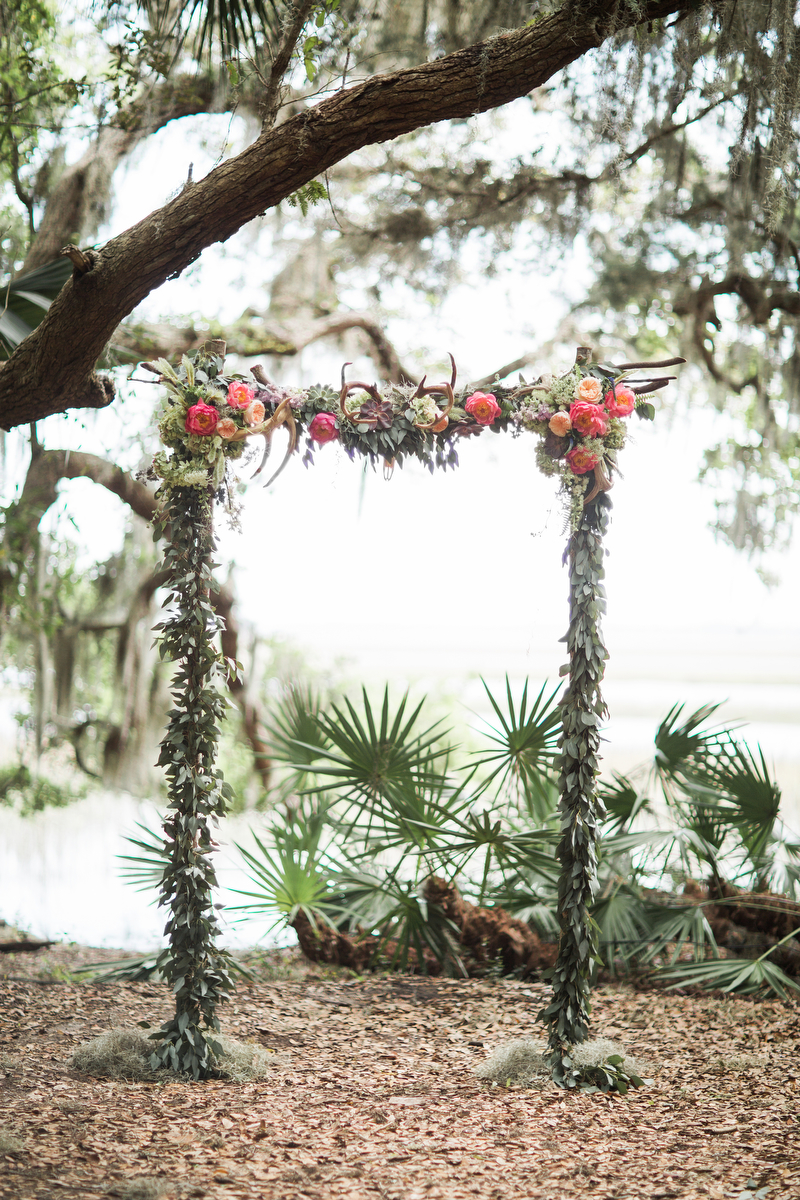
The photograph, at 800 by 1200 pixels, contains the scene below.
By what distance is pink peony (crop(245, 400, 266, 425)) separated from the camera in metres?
3.23

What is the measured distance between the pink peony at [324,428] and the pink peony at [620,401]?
Answer: 103cm

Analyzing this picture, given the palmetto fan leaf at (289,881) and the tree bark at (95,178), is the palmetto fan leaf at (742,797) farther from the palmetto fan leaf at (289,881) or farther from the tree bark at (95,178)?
the tree bark at (95,178)

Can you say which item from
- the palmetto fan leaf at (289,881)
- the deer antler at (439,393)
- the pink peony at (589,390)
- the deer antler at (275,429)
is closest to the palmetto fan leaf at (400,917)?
the palmetto fan leaf at (289,881)

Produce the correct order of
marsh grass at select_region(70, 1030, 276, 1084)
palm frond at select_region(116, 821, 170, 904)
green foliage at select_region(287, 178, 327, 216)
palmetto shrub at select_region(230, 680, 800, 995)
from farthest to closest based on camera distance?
palmetto shrub at select_region(230, 680, 800, 995) < palm frond at select_region(116, 821, 170, 904) < green foliage at select_region(287, 178, 327, 216) < marsh grass at select_region(70, 1030, 276, 1084)

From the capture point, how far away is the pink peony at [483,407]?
3.31m

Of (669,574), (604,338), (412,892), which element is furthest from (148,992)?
Result: (669,574)

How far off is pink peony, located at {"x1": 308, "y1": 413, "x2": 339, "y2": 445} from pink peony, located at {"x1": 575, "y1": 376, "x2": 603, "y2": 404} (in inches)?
36.2

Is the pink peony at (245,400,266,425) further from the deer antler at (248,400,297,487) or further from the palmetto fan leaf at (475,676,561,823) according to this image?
the palmetto fan leaf at (475,676,561,823)

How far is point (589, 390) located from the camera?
3213 mm

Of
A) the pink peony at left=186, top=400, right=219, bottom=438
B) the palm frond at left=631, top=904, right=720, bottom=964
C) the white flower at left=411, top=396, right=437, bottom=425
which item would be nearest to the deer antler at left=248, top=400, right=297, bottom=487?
the pink peony at left=186, top=400, right=219, bottom=438

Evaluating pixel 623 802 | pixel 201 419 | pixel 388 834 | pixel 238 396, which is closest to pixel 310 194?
pixel 238 396

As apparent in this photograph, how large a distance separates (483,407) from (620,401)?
1.65 ft

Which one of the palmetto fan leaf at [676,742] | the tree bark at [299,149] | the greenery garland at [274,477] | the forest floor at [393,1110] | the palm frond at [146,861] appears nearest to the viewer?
the forest floor at [393,1110]

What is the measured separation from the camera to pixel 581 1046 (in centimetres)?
324
